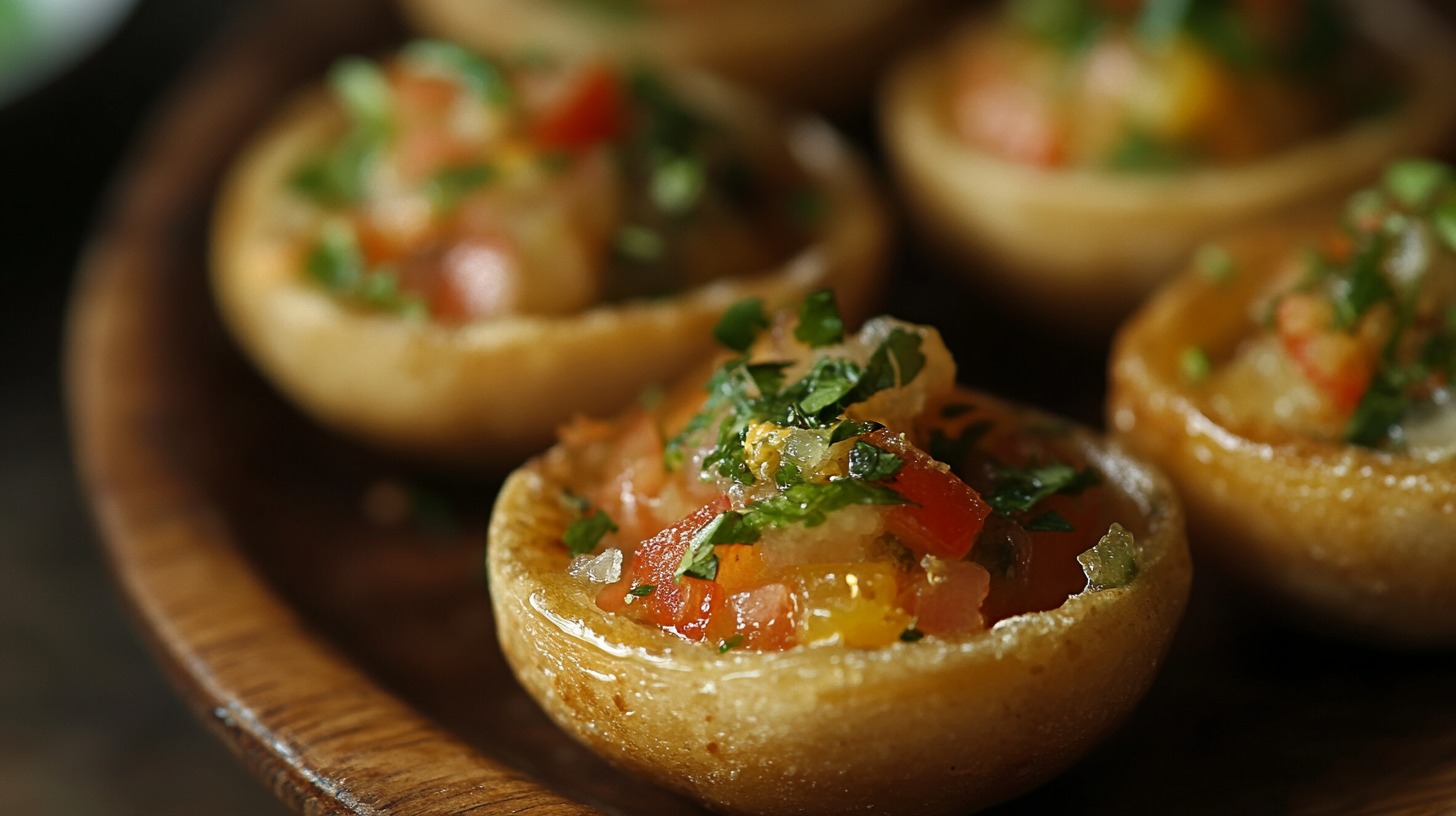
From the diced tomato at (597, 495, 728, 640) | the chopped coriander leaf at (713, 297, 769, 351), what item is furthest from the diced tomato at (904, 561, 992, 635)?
the chopped coriander leaf at (713, 297, 769, 351)

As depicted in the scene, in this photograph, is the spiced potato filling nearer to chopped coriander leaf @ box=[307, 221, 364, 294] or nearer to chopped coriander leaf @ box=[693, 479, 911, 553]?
chopped coriander leaf @ box=[693, 479, 911, 553]

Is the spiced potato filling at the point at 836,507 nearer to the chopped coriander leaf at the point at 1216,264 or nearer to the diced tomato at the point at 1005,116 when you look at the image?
the chopped coriander leaf at the point at 1216,264

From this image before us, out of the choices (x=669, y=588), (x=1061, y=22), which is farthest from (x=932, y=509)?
(x=1061, y=22)

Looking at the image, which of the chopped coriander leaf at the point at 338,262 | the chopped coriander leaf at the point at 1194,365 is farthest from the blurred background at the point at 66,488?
the chopped coriander leaf at the point at 1194,365

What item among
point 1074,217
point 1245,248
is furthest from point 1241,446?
point 1074,217

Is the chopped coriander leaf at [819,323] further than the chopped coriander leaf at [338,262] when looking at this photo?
No

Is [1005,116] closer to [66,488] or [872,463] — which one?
[872,463]
